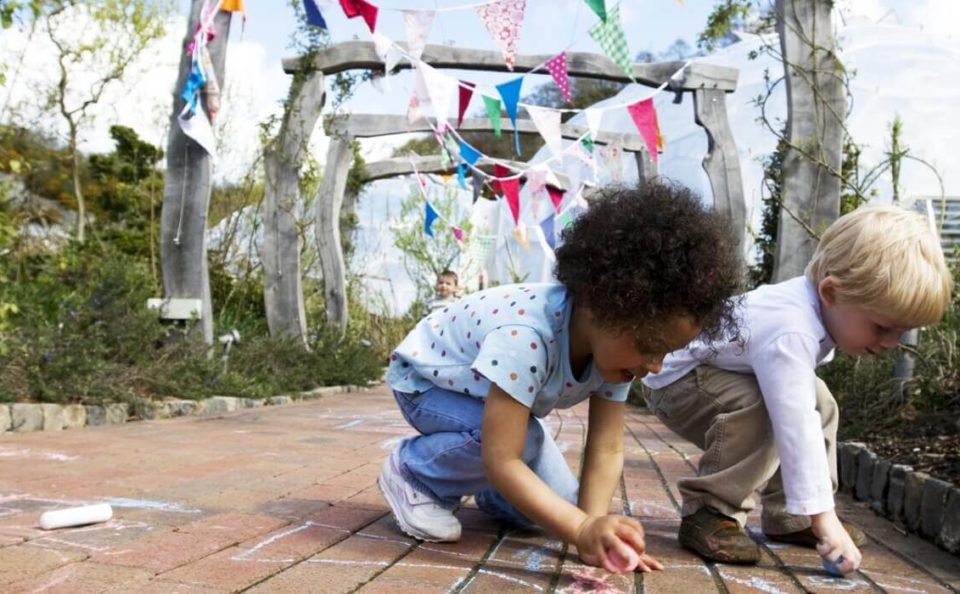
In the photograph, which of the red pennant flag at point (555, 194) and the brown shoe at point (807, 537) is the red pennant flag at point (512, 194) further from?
the brown shoe at point (807, 537)

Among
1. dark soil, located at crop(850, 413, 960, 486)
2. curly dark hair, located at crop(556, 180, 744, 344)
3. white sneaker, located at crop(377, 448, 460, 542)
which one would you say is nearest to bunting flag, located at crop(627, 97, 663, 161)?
dark soil, located at crop(850, 413, 960, 486)

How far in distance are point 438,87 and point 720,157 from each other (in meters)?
2.70

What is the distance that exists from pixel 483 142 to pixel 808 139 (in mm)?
21886

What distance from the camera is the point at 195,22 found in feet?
20.7

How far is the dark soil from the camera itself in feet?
10.1

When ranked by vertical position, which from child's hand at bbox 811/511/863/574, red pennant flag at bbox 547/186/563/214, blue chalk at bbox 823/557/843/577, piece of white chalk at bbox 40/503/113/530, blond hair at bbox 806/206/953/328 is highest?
red pennant flag at bbox 547/186/563/214

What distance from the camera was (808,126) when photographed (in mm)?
5543

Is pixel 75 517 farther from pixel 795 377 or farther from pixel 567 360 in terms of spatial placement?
pixel 795 377

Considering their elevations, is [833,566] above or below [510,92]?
below

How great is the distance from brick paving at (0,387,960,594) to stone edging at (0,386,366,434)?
1.73 ft

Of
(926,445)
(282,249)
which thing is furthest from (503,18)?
(926,445)

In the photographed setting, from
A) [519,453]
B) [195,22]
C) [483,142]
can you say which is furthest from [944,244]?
[483,142]

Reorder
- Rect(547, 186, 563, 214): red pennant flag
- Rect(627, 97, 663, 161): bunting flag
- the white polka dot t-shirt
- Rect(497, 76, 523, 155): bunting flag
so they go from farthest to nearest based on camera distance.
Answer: Rect(547, 186, 563, 214): red pennant flag
Rect(627, 97, 663, 161): bunting flag
Rect(497, 76, 523, 155): bunting flag
the white polka dot t-shirt

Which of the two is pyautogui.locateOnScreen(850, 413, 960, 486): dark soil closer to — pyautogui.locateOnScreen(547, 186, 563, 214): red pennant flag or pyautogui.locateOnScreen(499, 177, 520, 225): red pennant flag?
pyautogui.locateOnScreen(499, 177, 520, 225): red pennant flag
